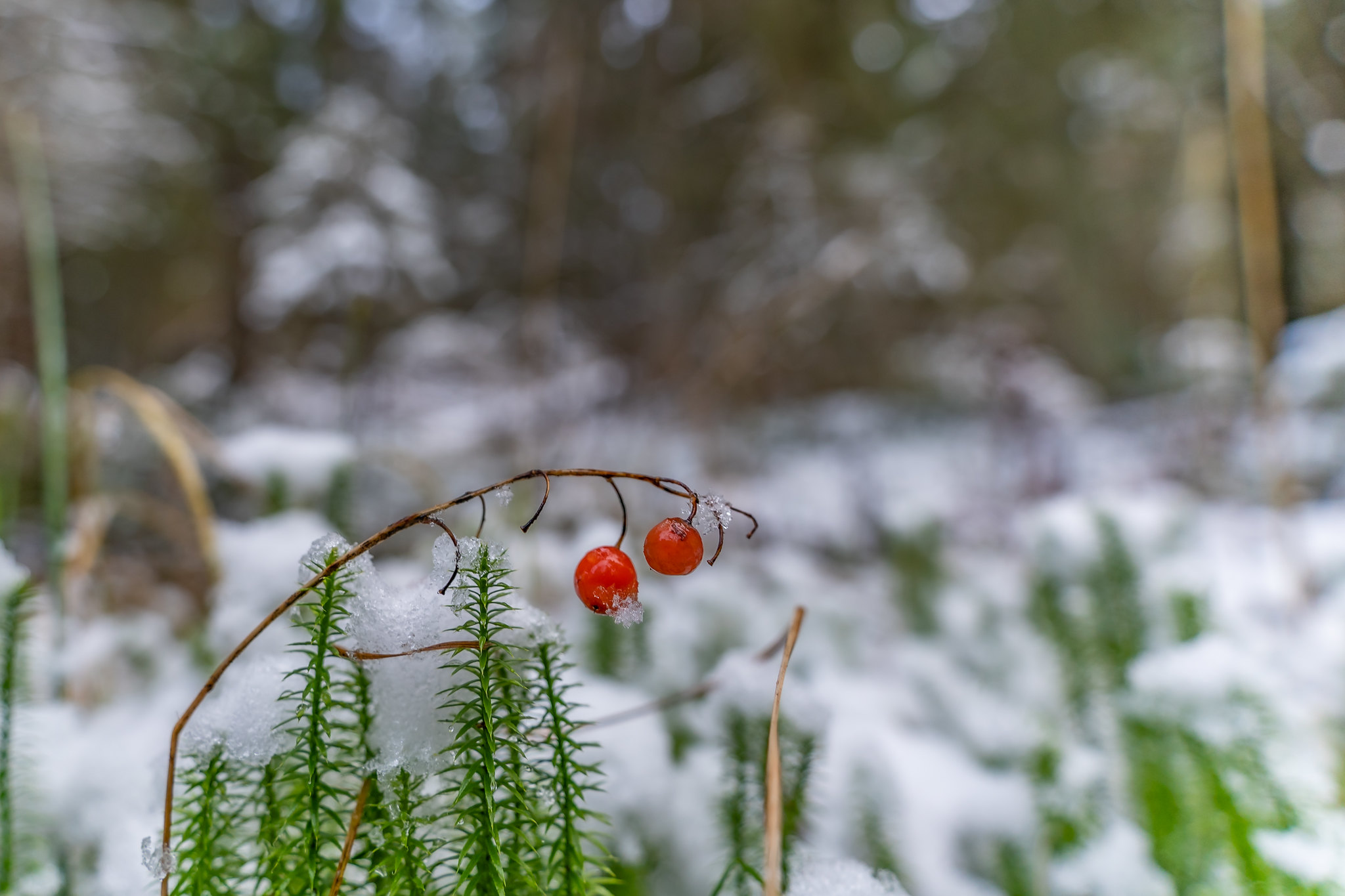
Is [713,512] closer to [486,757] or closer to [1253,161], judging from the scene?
[486,757]

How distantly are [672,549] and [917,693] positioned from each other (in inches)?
37.7

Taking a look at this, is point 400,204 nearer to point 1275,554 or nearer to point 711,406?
point 711,406

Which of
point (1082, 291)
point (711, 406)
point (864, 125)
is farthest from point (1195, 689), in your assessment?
point (1082, 291)

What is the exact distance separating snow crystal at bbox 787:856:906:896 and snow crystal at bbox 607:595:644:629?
0.23 m

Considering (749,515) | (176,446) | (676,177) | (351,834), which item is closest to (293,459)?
(176,446)

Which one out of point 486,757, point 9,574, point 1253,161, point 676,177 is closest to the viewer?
point 486,757

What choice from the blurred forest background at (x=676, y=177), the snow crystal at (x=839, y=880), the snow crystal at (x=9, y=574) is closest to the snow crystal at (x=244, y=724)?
the snow crystal at (x=9, y=574)

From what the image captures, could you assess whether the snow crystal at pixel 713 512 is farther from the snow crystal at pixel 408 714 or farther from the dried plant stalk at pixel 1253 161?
the dried plant stalk at pixel 1253 161

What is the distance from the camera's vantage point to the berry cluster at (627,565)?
468 millimetres

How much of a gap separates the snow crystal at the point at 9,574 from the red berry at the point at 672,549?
1.88 feet

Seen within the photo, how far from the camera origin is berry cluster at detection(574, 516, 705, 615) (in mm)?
468

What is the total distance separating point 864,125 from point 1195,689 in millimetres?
4567

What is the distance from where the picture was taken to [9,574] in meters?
0.59

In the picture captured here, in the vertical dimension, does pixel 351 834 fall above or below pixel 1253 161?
below
